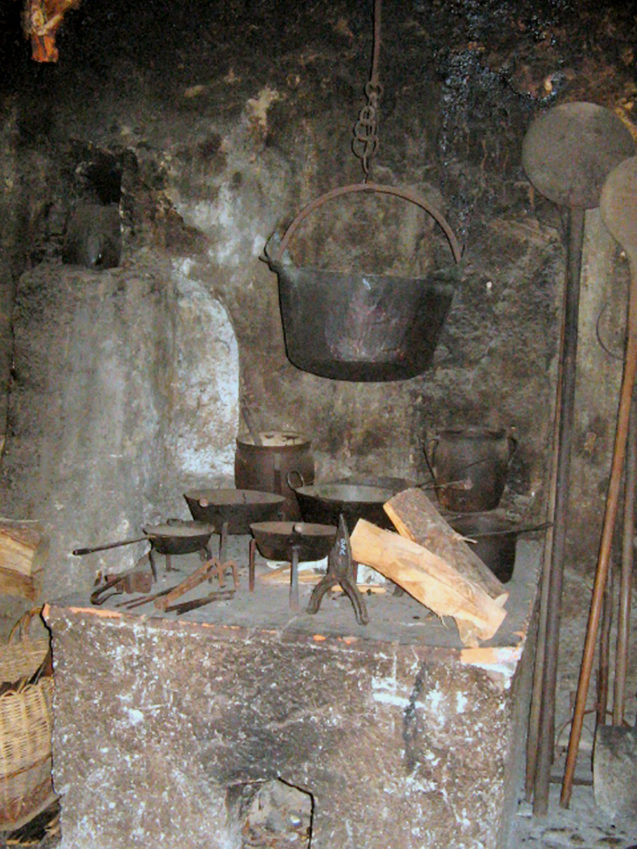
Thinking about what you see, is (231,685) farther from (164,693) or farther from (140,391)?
(140,391)

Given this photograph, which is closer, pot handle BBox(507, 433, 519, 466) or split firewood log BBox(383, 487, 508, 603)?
split firewood log BBox(383, 487, 508, 603)

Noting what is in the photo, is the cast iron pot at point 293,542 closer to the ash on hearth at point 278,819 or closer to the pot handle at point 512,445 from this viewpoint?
the ash on hearth at point 278,819

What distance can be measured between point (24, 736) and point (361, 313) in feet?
6.20

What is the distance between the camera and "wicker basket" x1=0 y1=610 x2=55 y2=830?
2801 mm

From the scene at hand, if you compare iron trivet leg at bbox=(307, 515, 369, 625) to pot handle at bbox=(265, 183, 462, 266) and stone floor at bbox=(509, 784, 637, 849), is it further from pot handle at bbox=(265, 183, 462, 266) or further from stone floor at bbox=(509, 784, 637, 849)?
stone floor at bbox=(509, 784, 637, 849)

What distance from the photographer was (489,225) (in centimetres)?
347

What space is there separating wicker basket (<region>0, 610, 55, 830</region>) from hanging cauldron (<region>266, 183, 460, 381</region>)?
1.52 m

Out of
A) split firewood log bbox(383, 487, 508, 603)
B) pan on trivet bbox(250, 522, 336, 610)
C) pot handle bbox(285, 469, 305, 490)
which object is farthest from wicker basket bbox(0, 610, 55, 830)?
split firewood log bbox(383, 487, 508, 603)

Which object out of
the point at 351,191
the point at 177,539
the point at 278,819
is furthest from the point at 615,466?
the point at 278,819

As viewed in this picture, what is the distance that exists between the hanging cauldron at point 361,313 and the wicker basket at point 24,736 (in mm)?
1524

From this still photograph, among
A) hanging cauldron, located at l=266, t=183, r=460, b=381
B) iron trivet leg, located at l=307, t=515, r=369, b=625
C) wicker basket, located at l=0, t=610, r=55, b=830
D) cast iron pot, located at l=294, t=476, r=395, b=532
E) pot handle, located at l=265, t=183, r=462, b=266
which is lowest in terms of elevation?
wicker basket, located at l=0, t=610, r=55, b=830

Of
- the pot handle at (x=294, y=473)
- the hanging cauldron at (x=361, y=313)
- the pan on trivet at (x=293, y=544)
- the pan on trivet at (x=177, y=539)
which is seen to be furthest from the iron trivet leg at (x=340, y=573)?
the pot handle at (x=294, y=473)

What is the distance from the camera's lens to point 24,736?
9.35 ft

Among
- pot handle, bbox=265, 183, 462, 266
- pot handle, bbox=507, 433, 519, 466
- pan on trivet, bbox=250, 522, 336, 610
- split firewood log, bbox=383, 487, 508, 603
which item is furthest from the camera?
pot handle, bbox=507, 433, 519, 466
